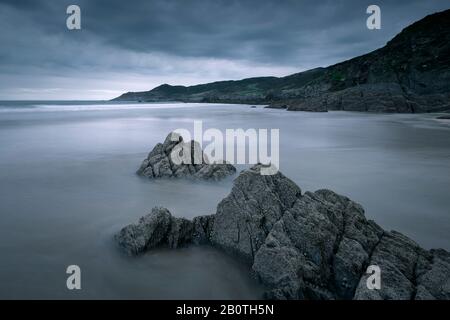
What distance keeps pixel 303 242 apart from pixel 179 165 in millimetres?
8501

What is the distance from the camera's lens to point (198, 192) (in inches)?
460

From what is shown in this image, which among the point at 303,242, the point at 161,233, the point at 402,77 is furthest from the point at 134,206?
the point at 402,77

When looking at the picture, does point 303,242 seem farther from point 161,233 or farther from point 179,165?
point 179,165

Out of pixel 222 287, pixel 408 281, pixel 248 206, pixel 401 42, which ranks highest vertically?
pixel 401 42

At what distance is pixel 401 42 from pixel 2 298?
11497cm

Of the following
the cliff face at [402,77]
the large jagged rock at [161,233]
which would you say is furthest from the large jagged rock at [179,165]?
the cliff face at [402,77]

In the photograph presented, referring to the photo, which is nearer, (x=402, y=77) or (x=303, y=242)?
(x=303, y=242)

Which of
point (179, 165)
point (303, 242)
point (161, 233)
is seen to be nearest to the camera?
point (303, 242)

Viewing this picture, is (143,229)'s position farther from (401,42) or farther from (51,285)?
(401,42)

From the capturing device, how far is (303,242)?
615cm

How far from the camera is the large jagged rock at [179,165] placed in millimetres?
13219

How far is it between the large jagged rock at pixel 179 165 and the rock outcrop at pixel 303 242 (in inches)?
212

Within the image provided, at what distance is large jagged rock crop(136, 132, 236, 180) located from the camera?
43.4 ft
